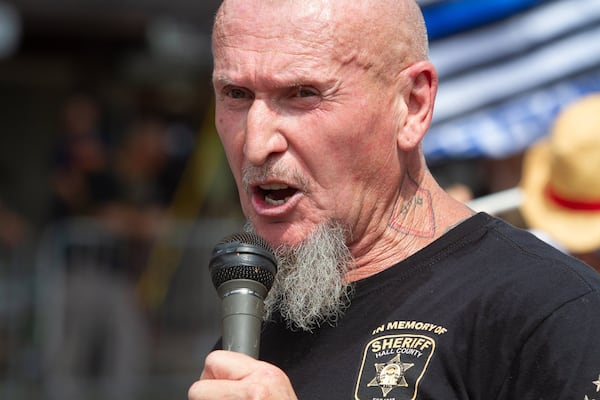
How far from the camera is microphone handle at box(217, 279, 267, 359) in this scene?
2713 mm

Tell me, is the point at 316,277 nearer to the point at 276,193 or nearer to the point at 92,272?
the point at 276,193

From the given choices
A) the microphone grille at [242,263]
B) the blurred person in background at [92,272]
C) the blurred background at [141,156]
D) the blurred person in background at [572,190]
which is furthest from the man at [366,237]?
the blurred person in background at [92,272]

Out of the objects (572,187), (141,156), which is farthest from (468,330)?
(141,156)

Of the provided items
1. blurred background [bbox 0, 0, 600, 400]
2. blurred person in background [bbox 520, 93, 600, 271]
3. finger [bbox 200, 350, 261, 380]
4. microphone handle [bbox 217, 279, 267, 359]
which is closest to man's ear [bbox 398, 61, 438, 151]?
microphone handle [bbox 217, 279, 267, 359]

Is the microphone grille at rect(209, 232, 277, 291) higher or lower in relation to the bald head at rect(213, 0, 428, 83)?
lower

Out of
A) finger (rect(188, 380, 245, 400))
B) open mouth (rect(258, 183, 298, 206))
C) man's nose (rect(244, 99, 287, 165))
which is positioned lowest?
finger (rect(188, 380, 245, 400))

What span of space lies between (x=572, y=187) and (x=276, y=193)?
2.50 m

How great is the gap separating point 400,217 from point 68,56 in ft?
43.0

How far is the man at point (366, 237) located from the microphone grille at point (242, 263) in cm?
23

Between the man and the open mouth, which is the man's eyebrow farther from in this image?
the open mouth

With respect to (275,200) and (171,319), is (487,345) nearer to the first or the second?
(275,200)

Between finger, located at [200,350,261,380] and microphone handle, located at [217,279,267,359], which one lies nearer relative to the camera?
finger, located at [200,350,261,380]

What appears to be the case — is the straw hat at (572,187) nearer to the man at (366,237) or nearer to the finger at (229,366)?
the man at (366,237)

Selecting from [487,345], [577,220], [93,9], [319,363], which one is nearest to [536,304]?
[487,345]
